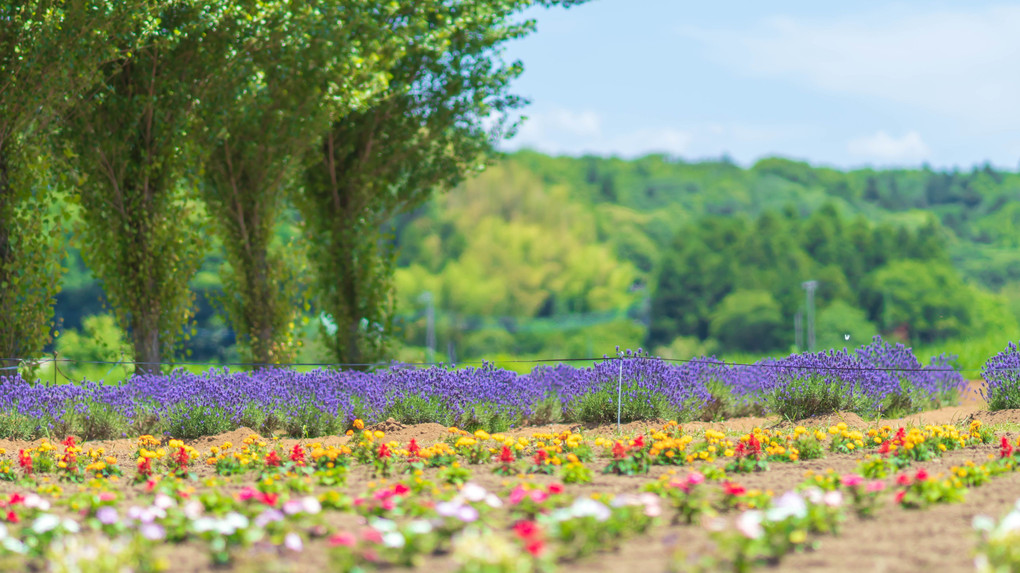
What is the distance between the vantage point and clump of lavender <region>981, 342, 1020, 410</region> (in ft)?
32.5

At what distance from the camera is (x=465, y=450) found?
7102mm

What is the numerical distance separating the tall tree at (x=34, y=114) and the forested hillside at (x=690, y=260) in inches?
1773

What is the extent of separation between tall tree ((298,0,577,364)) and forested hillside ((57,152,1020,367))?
41291 millimetres

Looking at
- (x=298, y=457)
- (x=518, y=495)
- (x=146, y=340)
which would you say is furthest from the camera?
(x=146, y=340)

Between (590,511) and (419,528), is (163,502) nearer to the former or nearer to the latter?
(419,528)

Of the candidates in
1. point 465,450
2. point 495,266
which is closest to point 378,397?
point 465,450

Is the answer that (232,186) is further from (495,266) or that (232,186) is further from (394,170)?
(495,266)

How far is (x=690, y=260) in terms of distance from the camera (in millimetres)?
81438

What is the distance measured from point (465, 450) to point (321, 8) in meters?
Result: 7.55

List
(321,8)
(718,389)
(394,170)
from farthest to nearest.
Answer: (394,170)
(321,8)
(718,389)

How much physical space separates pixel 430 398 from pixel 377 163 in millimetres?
6149

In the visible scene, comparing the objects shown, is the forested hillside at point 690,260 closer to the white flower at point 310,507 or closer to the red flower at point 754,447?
the red flower at point 754,447

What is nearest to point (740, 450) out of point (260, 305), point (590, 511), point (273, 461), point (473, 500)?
point (473, 500)

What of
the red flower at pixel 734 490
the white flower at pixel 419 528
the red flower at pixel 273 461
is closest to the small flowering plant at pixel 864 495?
the red flower at pixel 734 490
